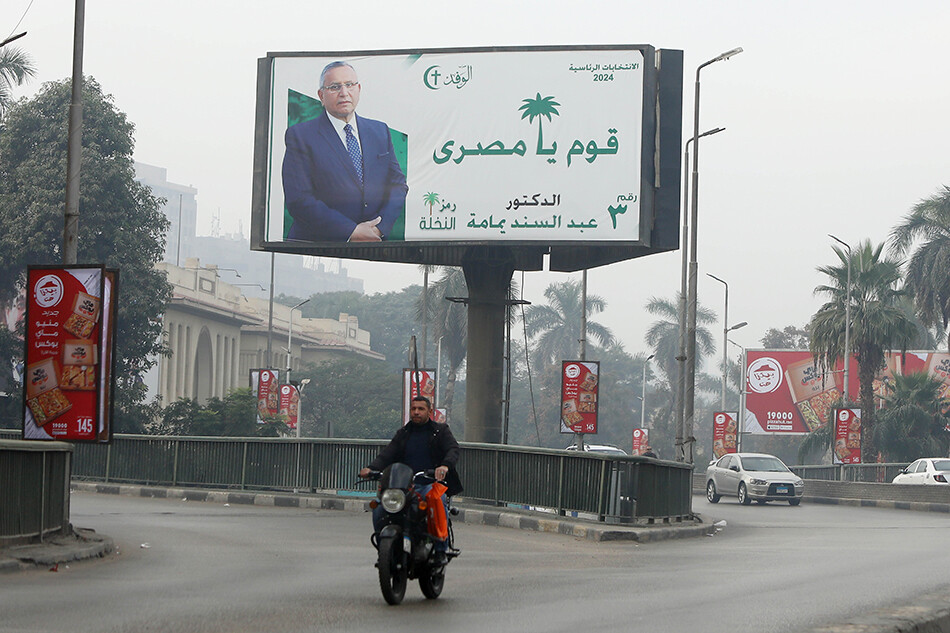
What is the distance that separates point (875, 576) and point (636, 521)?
→ 7.48m

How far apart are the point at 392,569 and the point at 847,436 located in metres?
40.7

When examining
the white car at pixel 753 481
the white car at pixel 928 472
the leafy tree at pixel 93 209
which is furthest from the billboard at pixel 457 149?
the leafy tree at pixel 93 209

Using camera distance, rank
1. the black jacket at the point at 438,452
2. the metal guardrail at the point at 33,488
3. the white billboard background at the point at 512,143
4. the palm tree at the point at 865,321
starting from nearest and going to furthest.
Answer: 1. the black jacket at the point at 438,452
2. the metal guardrail at the point at 33,488
3. the white billboard background at the point at 512,143
4. the palm tree at the point at 865,321

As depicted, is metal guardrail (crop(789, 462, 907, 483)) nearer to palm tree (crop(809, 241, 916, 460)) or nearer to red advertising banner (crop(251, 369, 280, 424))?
palm tree (crop(809, 241, 916, 460))

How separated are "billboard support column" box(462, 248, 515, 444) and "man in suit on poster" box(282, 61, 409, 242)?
255cm

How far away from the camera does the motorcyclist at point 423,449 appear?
1095 cm

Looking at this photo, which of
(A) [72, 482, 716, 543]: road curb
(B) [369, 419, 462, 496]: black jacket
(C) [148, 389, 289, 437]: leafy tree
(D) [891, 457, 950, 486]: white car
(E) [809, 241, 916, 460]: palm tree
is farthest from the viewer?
(E) [809, 241, 916, 460]: palm tree

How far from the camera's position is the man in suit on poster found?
1141 inches

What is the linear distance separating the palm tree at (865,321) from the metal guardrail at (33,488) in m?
43.2

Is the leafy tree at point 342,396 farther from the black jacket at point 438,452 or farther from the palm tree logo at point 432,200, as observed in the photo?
the black jacket at point 438,452

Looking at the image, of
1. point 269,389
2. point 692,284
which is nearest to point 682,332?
point 692,284

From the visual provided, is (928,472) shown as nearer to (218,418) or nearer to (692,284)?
(692,284)

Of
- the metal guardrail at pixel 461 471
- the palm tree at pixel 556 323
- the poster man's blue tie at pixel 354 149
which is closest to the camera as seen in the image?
the metal guardrail at pixel 461 471

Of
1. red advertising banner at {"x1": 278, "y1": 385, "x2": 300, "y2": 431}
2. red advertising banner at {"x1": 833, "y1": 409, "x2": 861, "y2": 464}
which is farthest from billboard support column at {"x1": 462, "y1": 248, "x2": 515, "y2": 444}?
red advertising banner at {"x1": 278, "y1": 385, "x2": 300, "y2": 431}
